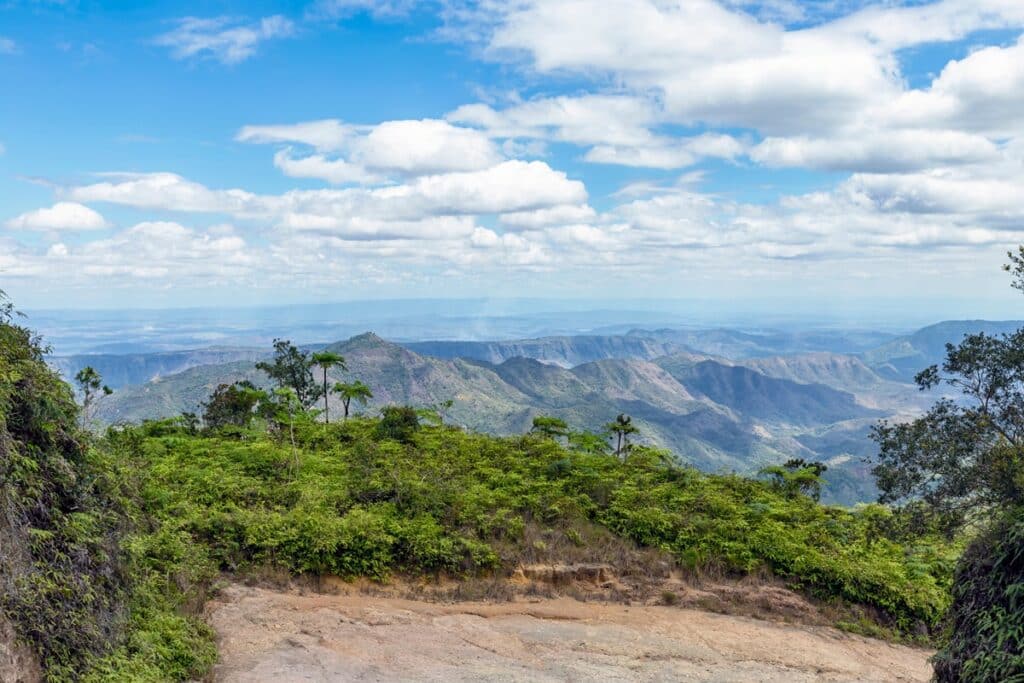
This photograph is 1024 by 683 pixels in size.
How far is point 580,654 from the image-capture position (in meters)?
11.4

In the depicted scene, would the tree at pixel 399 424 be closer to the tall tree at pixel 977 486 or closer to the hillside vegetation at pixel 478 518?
the hillside vegetation at pixel 478 518

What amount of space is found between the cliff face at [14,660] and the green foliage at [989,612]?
10653 millimetres

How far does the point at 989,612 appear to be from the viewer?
856 centimetres

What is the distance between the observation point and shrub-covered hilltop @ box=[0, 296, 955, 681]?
8453 millimetres

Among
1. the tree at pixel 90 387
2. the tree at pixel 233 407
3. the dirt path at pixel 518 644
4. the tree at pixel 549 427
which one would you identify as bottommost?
the dirt path at pixel 518 644

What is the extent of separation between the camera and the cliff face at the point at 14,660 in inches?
277

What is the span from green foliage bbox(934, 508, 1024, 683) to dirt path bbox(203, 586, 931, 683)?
9.51 ft

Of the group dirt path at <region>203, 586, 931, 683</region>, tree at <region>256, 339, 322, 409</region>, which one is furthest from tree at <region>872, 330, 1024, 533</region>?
tree at <region>256, 339, 322, 409</region>

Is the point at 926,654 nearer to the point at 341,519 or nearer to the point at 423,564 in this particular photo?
the point at 423,564

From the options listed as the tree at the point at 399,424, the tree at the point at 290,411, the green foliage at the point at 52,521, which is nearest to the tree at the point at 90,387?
the green foliage at the point at 52,521

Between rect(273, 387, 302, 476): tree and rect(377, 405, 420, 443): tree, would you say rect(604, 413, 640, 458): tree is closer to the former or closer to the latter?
rect(377, 405, 420, 443): tree

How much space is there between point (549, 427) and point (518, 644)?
10.8 meters

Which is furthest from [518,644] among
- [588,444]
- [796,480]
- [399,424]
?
[796,480]

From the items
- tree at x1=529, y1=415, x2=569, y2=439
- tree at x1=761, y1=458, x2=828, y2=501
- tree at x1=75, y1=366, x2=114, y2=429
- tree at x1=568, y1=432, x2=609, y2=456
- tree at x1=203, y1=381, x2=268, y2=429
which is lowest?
→ tree at x1=761, y1=458, x2=828, y2=501
